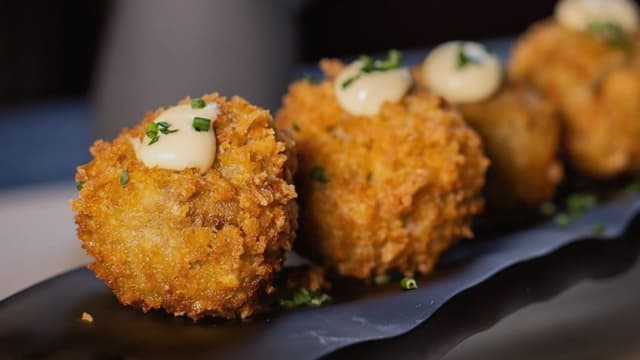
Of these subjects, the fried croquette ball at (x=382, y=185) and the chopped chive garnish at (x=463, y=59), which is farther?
the chopped chive garnish at (x=463, y=59)

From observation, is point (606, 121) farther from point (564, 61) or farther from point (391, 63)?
point (391, 63)

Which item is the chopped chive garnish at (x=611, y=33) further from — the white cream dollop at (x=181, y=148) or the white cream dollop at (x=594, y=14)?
the white cream dollop at (x=181, y=148)

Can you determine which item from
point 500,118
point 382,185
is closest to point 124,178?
point 382,185

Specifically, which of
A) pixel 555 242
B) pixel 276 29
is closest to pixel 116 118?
pixel 276 29

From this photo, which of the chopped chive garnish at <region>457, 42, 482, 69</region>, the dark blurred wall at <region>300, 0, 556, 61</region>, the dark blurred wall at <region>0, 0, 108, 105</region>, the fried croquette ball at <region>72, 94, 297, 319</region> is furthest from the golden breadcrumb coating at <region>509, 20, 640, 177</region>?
the dark blurred wall at <region>300, 0, 556, 61</region>

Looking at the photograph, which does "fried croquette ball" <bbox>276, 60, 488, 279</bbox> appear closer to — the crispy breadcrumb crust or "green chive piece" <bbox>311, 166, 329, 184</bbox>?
"green chive piece" <bbox>311, 166, 329, 184</bbox>

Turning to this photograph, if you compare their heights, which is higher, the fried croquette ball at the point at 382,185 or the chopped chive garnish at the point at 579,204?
the fried croquette ball at the point at 382,185

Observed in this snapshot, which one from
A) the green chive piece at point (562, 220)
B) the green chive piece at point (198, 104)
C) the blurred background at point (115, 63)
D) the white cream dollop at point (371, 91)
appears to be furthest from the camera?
the blurred background at point (115, 63)

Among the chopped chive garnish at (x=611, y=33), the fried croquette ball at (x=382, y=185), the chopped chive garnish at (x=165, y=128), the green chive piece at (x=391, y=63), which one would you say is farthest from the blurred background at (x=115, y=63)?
the chopped chive garnish at (x=165, y=128)
